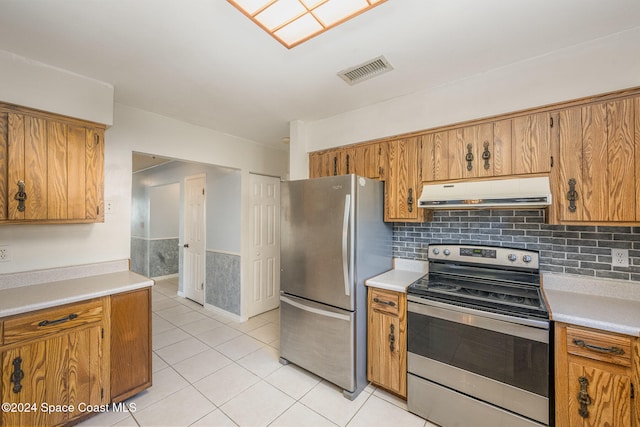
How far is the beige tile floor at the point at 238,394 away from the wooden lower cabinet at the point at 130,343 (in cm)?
15

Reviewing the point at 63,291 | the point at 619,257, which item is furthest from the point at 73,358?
the point at 619,257

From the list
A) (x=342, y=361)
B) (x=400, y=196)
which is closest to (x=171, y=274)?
(x=342, y=361)

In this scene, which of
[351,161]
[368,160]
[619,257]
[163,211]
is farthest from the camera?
[163,211]

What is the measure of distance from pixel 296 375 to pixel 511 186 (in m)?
2.33

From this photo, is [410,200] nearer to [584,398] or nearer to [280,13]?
[584,398]

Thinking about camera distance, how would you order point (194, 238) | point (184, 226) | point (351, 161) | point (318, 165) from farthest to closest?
point (184, 226) → point (194, 238) → point (318, 165) → point (351, 161)

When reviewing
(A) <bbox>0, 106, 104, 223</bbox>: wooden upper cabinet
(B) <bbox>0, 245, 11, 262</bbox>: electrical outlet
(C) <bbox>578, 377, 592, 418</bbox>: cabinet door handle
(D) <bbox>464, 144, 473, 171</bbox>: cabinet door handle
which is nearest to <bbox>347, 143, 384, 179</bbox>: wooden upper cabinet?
(D) <bbox>464, 144, 473, 171</bbox>: cabinet door handle

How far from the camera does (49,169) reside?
188 cm

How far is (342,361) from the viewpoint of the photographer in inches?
82.6

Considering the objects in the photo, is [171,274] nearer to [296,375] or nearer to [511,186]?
[296,375]

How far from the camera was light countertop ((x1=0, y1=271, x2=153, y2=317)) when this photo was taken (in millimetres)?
1554

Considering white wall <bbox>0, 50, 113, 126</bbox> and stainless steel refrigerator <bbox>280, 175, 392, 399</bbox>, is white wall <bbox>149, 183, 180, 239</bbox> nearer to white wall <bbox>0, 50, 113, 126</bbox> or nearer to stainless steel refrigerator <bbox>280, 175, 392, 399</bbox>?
white wall <bbox>0, 50, 113, 126</bbox>

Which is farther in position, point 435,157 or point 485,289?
point 435,157

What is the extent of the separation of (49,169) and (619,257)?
3968 millimetres
